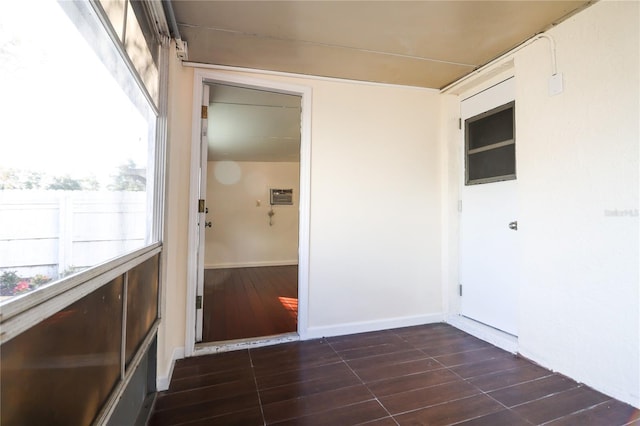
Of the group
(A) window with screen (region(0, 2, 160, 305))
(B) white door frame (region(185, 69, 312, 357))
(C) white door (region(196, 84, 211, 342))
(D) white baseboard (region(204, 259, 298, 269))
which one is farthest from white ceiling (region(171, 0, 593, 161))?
(D) white baseboard (region(204, 259, 298, 269))

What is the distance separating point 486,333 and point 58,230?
108 inches

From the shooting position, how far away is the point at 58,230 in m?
0.70

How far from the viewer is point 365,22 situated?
1729 millimetres

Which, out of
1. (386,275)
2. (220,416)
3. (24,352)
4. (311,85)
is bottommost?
(220,416)

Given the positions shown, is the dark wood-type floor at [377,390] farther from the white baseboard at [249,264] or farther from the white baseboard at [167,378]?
the white baseboard at [249,264]

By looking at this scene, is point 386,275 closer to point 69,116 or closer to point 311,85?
point 311,85

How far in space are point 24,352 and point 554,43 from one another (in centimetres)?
280

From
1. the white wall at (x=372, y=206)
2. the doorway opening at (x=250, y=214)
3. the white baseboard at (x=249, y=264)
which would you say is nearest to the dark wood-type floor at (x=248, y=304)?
the doorway opening at (x=250, y=214)

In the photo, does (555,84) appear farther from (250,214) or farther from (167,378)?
(250,214)

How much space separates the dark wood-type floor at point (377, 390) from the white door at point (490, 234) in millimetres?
346

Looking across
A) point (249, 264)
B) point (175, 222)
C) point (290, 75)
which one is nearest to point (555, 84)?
point (290, 75)

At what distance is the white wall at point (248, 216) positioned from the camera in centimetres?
556

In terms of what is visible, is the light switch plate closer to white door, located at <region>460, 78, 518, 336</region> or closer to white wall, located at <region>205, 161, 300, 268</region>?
white door, located at <region>460, 78, 518, 336</region>

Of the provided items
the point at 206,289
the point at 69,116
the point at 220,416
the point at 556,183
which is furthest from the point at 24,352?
the point at 206,289
